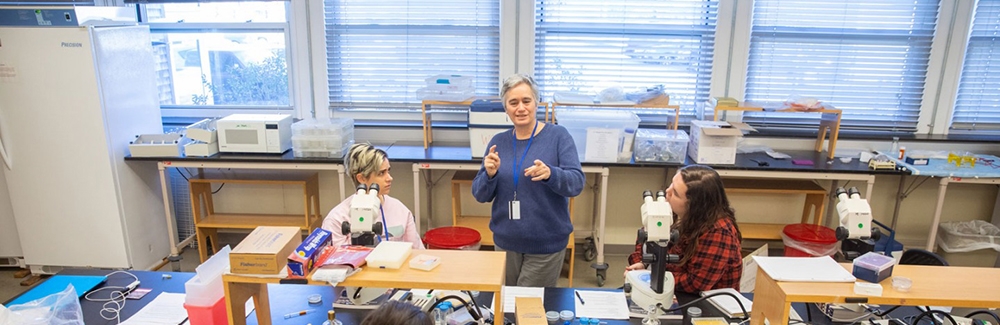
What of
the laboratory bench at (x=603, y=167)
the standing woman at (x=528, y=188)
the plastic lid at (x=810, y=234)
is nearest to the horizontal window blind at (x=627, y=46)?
the laboratory bench at (x=603, y=167)

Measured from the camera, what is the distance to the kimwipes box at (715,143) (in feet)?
11.7

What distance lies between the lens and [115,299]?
2.00m

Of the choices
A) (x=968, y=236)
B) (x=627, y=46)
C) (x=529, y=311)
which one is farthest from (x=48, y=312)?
(x=968, y=236)

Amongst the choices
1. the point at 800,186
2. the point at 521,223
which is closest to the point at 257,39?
the point at 521,223

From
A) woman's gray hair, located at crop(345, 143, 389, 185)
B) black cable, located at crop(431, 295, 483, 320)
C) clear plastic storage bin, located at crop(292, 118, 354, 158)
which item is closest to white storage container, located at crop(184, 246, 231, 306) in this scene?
black cable, located at crop(431, 295, 483, 320)

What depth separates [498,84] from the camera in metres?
Result: 4.27

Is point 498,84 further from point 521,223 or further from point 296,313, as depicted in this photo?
point 296,313

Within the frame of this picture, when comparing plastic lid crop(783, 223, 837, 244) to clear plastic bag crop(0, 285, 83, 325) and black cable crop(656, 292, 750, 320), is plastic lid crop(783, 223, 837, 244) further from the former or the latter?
clear plastic bag crop(0, 285, 83, 325)

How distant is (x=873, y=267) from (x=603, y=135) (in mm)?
2204

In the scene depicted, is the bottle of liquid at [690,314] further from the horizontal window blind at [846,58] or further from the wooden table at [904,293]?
the horizontal window blind at [846,58]

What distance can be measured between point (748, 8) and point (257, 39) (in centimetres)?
368

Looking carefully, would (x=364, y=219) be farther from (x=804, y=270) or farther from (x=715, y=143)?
(x=715, y=143)

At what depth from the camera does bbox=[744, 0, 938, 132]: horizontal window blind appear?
4047mm

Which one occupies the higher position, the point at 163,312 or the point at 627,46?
the point at 627,46
